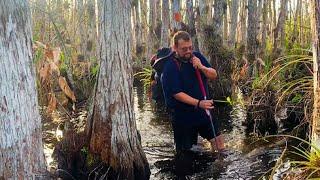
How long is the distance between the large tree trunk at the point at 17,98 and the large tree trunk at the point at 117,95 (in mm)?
1753

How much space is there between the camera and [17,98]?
3449mm

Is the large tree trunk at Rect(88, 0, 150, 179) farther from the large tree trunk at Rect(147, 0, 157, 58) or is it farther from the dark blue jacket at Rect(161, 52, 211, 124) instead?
the large tree trunk at Rect(147, 0, 157, 58)

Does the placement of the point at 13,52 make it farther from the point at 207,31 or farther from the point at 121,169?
the point at 207,31

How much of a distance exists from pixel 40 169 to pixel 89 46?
12295mm

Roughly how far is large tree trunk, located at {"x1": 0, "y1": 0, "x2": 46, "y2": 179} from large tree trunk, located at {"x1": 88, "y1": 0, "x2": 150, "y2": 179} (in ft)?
5.75

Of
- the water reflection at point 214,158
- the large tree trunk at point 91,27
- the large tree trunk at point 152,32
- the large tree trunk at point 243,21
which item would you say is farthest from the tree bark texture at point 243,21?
the water reflection at point 214,158

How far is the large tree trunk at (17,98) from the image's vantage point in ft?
11.0

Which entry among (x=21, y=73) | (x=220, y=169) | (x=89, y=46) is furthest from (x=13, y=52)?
(x=89, y=46)

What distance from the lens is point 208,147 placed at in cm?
713

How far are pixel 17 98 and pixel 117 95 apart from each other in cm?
202

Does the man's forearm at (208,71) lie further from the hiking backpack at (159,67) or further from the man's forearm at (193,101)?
the hiking backpack at (159,67)

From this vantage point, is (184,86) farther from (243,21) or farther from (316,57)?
(243,21)

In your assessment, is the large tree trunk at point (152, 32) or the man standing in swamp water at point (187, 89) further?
the large tree trunk at point (152, 32)

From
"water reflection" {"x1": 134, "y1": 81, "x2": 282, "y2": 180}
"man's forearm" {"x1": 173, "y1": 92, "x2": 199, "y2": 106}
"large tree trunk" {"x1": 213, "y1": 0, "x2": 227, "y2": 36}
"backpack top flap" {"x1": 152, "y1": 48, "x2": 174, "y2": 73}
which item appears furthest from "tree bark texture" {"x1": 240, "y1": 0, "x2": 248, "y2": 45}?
"man's forearm" {"x1": 173, "y1": 92, "x2": 199, "y2": 106}
